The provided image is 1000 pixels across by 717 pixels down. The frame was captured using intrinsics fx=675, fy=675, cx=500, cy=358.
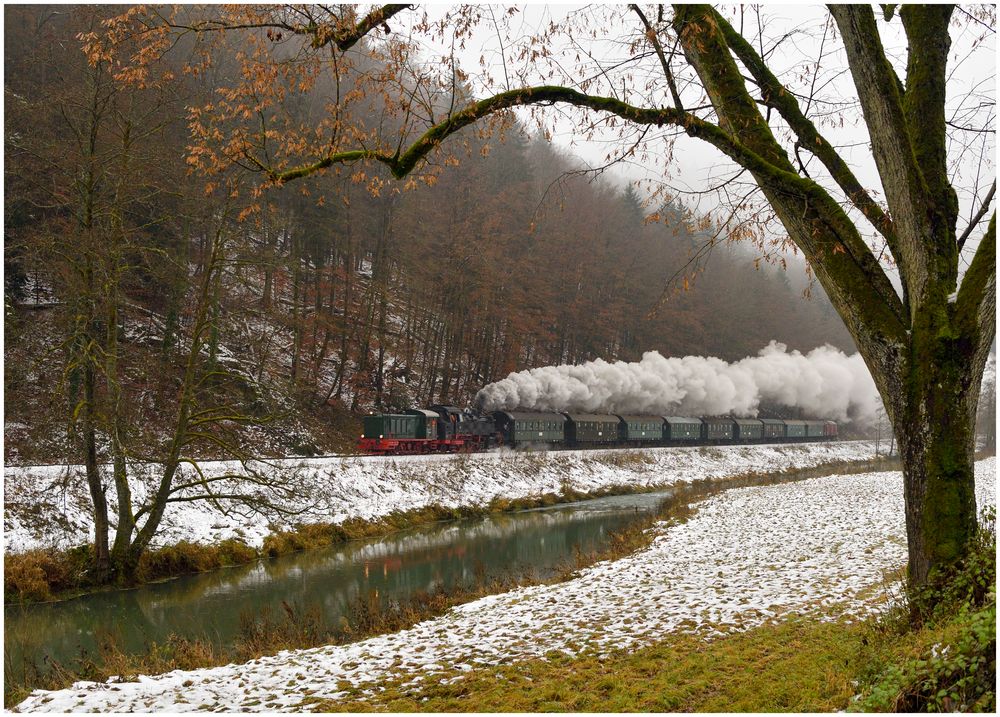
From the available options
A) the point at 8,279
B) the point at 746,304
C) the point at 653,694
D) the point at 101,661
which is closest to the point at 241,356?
the point at 8,279

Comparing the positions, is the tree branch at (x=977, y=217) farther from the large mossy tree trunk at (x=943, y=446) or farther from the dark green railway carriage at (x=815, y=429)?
the dark green railway carriage at (x=815, y=429)

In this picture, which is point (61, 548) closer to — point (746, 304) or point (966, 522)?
point (966, 522)

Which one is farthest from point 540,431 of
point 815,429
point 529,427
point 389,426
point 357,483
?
point 815,429

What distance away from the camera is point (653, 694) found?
5801 millimetres

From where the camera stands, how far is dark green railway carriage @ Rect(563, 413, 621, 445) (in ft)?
121

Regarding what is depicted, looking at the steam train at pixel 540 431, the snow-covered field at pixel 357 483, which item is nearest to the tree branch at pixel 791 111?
the snow-covered field at pixel 357 483

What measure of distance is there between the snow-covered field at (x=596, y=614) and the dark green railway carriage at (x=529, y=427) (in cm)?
1915

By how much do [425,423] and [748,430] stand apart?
27.6m

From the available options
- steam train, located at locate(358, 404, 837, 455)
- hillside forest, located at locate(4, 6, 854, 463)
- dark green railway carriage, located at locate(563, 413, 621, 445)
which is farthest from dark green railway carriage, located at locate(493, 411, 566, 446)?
hillside forest, located at locate(4, 6, 854, 463)

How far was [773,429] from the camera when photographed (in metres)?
50.3

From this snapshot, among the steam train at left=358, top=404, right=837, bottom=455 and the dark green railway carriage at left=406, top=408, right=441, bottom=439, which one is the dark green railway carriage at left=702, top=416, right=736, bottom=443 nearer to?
the steam train at left=358, top=404, right=837, bottom=455

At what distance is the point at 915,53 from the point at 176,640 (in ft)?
38.2

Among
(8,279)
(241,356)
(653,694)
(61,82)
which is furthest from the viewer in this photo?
(241,356)

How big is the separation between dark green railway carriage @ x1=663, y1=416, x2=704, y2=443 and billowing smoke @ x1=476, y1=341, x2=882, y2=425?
254 cm
